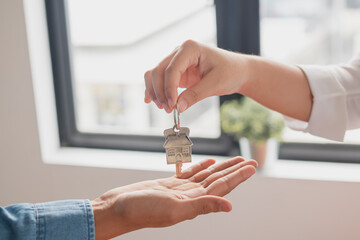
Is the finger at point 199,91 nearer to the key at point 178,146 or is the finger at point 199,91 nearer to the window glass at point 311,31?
the key at point 178,146

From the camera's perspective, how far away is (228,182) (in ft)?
3.36

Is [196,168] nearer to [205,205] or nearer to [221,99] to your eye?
[205,205]

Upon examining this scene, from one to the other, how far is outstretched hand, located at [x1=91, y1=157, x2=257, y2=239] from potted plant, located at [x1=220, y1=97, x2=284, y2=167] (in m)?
0.54

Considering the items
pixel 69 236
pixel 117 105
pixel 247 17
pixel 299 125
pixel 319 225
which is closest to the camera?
pixel 69 236

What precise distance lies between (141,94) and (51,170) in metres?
0.52

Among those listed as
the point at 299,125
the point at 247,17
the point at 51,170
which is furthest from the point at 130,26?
the point at 299,125

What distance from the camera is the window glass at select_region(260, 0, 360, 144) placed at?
1704 mm

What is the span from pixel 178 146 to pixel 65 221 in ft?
0.98

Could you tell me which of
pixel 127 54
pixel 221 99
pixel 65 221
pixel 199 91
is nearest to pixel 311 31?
pixel 221 99

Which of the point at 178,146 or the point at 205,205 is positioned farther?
the point at 178,146

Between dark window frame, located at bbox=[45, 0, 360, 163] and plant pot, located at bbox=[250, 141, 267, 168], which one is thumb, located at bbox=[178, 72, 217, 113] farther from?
dark window frame, located at bbox=[45, 0, 360, 163]

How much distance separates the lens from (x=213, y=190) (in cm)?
103

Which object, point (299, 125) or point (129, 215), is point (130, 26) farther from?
point (129, 215)

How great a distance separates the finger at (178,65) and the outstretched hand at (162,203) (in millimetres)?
209
